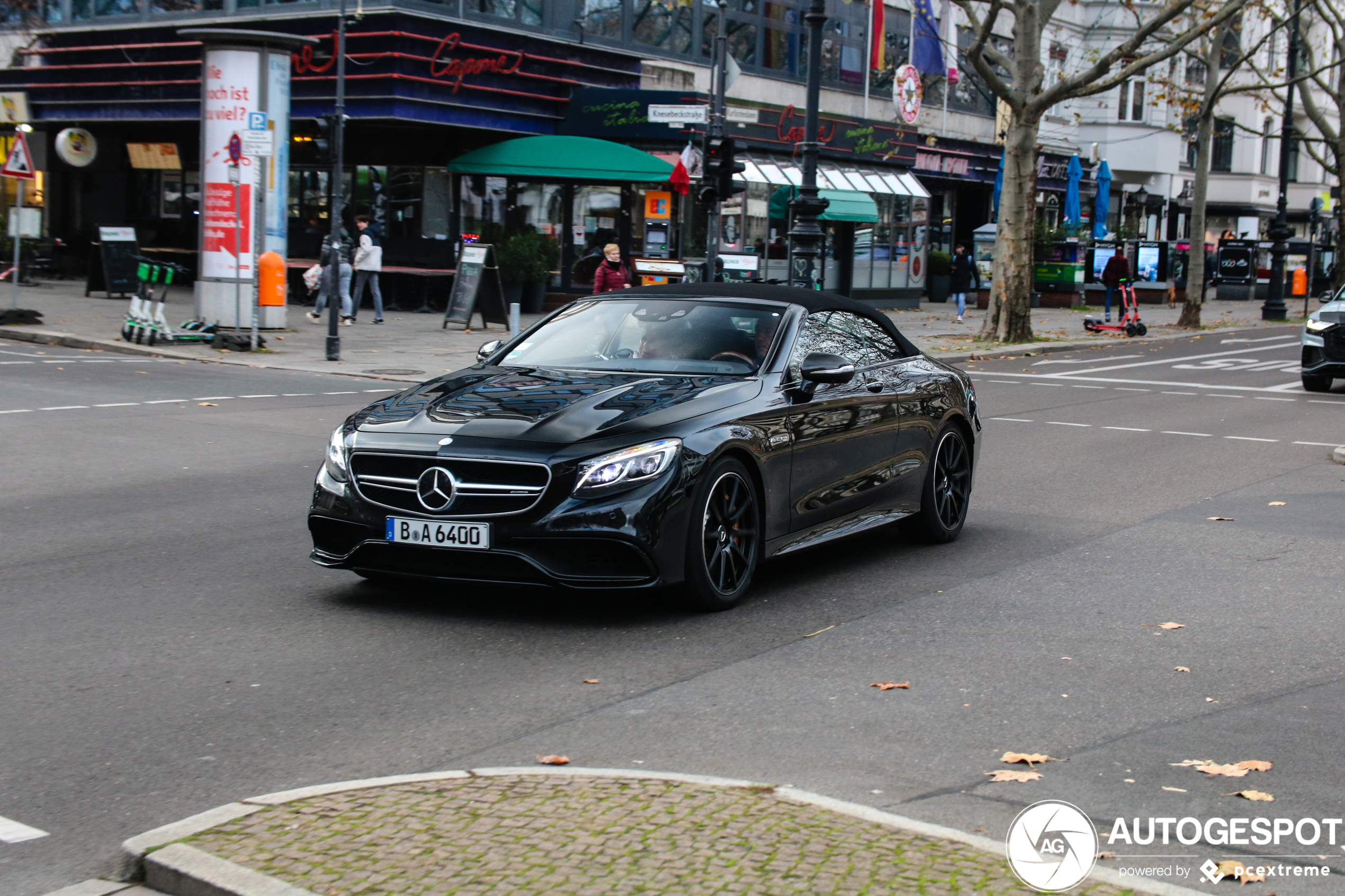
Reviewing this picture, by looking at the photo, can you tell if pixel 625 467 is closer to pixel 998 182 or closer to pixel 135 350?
pixel 135 350

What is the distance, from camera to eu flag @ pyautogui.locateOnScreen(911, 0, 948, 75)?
4462 centimetres

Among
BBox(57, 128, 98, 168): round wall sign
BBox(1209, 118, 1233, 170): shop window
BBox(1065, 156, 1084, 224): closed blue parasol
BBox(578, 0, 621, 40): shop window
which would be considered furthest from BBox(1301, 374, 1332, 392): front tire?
BBox(1209, 118, 1233, 170): shop window

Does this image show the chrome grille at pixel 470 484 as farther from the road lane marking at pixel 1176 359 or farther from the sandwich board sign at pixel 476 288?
the sandwich board sign at pixel 476 288

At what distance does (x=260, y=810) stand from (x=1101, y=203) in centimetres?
4777

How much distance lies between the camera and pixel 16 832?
13.6ft

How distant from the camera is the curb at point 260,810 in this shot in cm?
358

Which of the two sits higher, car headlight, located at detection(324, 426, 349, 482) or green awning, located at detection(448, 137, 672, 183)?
green awning, located at detection(448, 137, 672, 183)


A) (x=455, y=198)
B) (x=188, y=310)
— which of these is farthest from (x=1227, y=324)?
(x=188, y=310)

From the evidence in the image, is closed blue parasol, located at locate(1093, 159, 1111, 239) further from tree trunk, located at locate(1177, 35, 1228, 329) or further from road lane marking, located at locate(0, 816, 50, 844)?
road lane marking, located at locate(0, 816, 50, 844)

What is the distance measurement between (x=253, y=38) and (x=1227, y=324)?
26.7 metres

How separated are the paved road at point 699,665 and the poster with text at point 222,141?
13.6 meters

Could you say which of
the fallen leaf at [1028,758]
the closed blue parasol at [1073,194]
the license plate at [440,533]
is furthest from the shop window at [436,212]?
the fallen leaf at [1028,758]

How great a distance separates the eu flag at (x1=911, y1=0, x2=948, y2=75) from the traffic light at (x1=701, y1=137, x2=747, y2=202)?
872 inches

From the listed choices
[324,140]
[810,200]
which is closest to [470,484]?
[810,200]
